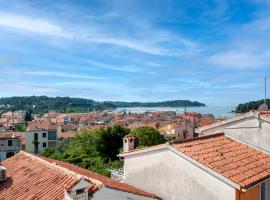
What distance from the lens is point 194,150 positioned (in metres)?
13.0

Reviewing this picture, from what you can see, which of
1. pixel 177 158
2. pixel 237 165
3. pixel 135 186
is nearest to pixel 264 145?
pixel 237 165

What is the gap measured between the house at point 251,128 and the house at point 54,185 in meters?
4.67

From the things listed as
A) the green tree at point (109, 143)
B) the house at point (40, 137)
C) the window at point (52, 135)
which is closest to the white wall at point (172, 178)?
the green tree at point (109, 143)

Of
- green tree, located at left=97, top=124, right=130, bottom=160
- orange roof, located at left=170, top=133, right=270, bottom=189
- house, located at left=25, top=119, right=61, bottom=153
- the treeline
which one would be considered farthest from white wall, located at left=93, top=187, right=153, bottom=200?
house, located at left=25, top=119, right=61, bottom=153

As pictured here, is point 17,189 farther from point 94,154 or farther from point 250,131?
point 94,154

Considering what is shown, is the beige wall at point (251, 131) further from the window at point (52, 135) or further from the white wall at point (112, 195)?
the window at point (52, 135)

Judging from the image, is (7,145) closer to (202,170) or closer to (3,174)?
(3,174)

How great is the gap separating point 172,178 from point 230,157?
228 cm

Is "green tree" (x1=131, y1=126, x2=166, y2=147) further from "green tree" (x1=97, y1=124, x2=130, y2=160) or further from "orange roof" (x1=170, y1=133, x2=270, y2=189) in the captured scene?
"orange roof" (x1=170, y1=133, x2=270, y2=189)

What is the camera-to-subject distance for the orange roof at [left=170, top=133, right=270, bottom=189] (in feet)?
37.9

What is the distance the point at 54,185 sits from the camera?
1106 cm

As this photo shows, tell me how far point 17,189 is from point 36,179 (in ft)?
2.16

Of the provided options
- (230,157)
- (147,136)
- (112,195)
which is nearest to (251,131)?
(230,157)

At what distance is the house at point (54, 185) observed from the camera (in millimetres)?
9609
